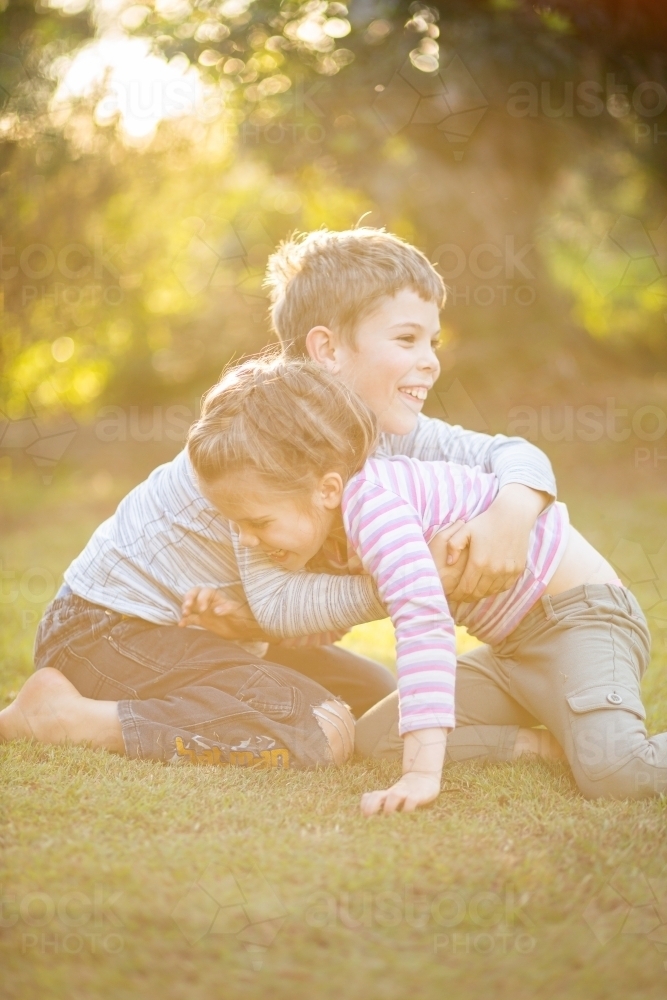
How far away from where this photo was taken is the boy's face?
2.04 meters

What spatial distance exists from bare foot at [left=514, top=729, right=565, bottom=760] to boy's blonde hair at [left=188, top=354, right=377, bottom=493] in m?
0.64

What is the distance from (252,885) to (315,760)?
1.81 feet

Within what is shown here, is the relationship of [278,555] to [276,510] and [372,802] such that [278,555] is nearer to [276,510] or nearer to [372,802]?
[276,510]

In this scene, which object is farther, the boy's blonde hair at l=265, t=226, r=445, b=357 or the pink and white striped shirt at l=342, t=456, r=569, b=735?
the boy's blonde hair at l=265, t=226, r=445, b=357

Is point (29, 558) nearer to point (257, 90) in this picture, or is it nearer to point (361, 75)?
point (257, 90)

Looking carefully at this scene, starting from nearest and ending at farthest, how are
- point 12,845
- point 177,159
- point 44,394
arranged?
point 12,845
point 177,159
point 44,394

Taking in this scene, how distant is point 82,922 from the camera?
1.19 metres

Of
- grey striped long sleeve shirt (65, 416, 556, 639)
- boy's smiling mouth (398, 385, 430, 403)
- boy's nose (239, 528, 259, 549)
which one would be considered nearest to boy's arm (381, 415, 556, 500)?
grey striped long sleeve shirt (65, 416, 556, 639)

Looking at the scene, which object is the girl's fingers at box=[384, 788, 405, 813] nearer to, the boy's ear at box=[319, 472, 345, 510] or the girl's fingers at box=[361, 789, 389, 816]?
the girl's fingers at box=[361, 789, 389, 816]

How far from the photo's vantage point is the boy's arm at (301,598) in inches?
Result: 69.2

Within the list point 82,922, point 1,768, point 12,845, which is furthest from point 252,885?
point 1,768

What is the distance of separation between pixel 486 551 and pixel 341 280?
28.6 inches

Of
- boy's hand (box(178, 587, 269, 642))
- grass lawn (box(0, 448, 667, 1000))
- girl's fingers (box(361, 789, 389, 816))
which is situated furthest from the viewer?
boy's hand (box(178, 587, 269, 642))

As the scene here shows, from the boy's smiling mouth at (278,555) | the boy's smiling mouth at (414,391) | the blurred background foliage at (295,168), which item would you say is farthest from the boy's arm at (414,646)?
the blurred background foliage at (295,168)
